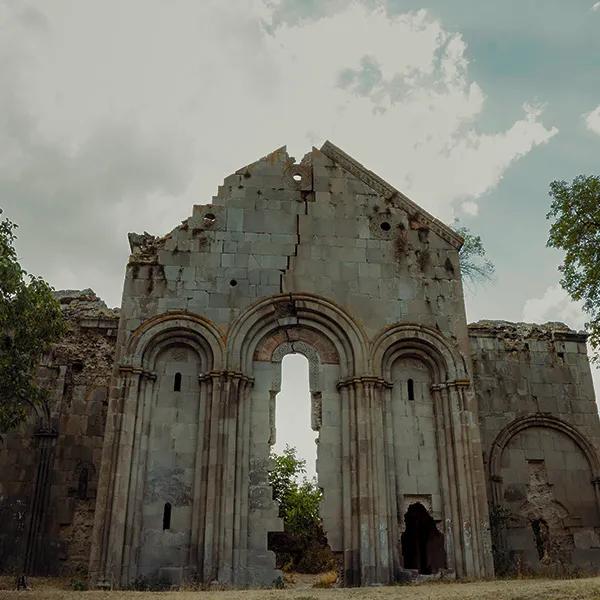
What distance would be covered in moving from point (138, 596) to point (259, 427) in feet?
14.2

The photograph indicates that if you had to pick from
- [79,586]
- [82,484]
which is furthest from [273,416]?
[82,484]

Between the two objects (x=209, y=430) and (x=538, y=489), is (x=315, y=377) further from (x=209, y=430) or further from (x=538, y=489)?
(x=538, y=489)

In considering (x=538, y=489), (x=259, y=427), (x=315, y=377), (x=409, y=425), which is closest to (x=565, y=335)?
(x=538, y=489)

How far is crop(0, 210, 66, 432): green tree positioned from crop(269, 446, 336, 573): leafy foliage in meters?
6.18

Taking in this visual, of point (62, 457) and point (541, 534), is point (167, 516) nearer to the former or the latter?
point (62, 457)

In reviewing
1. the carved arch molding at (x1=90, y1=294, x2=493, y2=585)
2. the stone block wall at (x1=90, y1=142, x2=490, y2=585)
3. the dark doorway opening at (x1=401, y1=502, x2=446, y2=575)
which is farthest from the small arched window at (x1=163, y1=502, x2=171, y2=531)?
the dark doorway opening at (x1=401, y1=502, x2=446, y2=575)

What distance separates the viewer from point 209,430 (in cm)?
1325

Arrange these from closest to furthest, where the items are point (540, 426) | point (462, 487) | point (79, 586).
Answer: point (79, 586), point (462, 487), point (540, 426)

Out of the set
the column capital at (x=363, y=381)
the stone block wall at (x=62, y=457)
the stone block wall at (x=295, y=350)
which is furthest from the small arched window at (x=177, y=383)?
the stone block wall at (x=62, y=457)

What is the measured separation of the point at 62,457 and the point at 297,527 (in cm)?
1195

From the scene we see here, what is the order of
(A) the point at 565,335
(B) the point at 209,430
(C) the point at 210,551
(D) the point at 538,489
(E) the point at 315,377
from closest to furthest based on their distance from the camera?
(C) the point at 210,551 < (B) the point at 209,430 < (E) the point at 315,377 < (D) the point at 538,489 < (A) the point at 565,335

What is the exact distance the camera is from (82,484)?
1647 cm

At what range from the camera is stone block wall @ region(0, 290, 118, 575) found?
51.8ft

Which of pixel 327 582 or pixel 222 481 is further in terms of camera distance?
pixel 327 582
